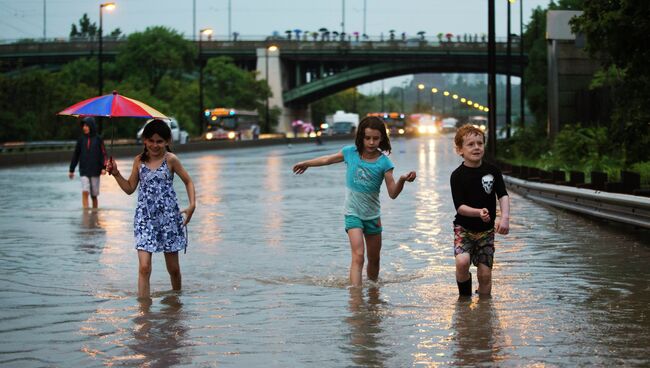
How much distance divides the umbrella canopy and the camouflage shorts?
2797mm

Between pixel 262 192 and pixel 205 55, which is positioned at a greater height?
pixel 205 55

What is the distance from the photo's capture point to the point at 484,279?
34.0 feet

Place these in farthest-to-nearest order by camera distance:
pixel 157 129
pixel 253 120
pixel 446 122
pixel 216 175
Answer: pixel 446 122
pixel 253 120
pixel 216 175
pixel 157 129

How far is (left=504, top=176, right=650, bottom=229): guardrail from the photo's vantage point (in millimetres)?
16266

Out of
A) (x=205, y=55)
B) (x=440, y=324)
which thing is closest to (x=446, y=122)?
(x=205, y=55)

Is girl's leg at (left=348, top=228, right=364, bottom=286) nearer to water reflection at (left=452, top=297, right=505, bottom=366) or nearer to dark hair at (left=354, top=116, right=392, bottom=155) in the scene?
dark hair at (left=354, top=116, right=392, bottom=155)

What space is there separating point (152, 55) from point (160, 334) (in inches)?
4230

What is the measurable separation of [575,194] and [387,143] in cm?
1017

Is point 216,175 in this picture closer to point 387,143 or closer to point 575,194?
point 575,194

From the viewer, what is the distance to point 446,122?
19750cm

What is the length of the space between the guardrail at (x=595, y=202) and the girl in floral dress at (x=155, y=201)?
6.94 m

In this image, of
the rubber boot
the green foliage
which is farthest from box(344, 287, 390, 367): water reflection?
the green foliage

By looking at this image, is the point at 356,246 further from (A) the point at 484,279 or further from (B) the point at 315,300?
(A) the point at 484,279

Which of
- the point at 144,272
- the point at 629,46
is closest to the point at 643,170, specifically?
the point at 629,46
